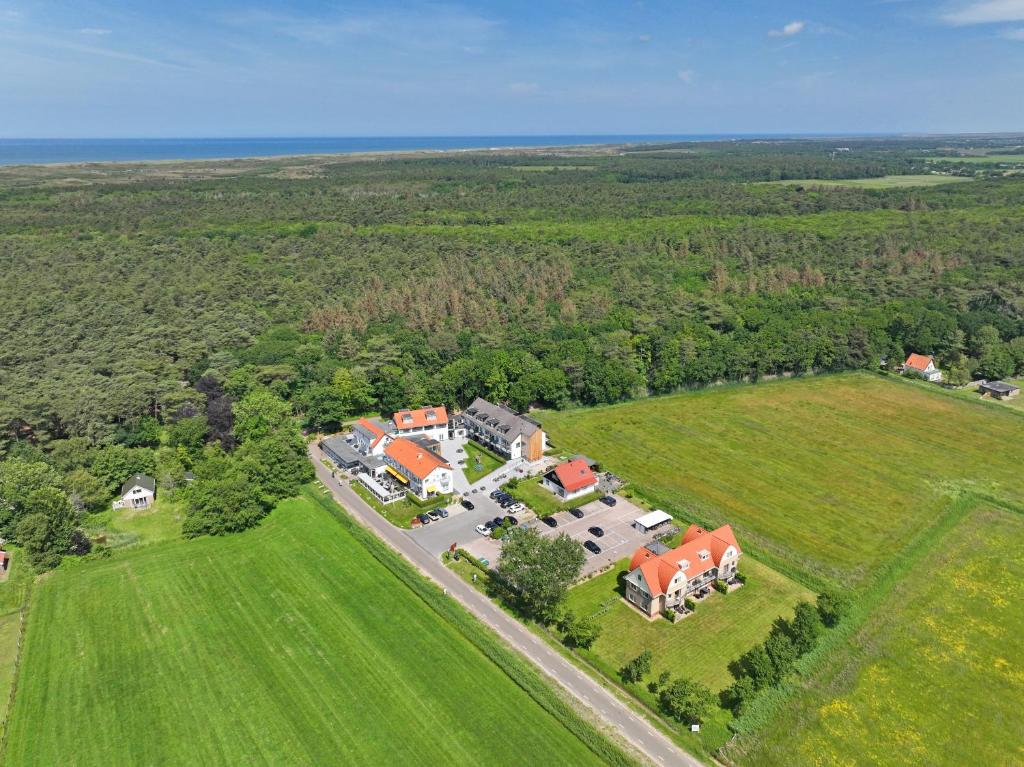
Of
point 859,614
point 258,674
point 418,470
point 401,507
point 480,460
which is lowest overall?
point 480,460

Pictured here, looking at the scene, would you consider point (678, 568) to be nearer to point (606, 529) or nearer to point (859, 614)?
point (606, 529)

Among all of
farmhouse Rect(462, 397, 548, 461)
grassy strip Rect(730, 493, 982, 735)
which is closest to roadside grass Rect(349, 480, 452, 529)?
farmhouse Rect(462, 397, 548, 461)

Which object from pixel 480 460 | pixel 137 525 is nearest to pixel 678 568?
pixel 480 460

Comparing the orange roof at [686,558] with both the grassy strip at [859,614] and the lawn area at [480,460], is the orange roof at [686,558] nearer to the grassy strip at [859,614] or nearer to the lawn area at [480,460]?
the grassy strip at [859,614]

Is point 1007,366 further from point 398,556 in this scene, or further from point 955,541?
point 398,556

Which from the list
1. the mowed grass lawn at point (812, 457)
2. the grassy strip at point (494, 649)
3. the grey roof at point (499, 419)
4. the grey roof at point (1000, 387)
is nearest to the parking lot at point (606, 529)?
the mowed grass lawn at point (812, 457)

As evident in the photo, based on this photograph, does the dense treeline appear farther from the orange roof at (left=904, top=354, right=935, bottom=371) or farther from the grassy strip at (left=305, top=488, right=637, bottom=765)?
the grassy strip at (left=305, top=488, right=637, bottom=765)
